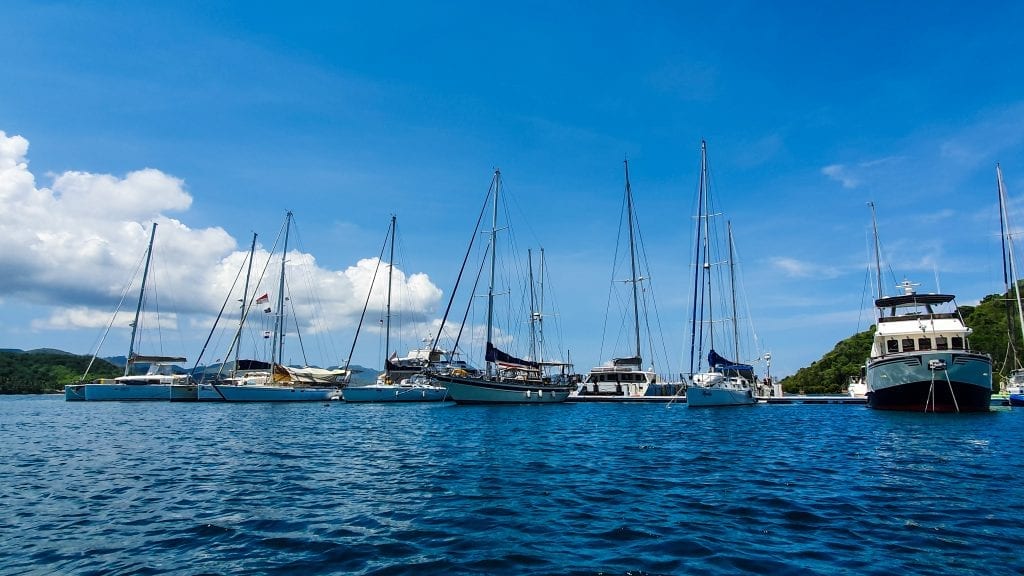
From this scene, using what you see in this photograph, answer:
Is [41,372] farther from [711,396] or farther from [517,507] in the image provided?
[517,507]

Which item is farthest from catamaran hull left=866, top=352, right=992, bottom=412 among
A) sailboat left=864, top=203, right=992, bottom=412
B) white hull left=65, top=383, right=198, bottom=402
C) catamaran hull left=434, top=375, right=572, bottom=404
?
white hull left=65, top=383, right=198, bottom=402

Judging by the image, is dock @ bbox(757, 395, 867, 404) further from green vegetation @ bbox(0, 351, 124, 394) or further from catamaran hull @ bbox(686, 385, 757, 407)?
green vegetation @ bbox(0, 351, 124, 394)

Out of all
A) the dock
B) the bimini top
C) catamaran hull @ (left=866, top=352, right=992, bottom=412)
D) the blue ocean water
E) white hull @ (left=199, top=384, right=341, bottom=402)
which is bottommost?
the dock

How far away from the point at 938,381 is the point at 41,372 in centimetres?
16952

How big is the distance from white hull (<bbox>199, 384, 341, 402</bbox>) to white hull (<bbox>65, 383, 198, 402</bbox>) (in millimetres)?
2474

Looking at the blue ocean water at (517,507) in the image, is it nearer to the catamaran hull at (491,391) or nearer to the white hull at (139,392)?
the catamaran hull at (491,391)

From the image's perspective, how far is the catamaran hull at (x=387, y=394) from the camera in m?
69.8

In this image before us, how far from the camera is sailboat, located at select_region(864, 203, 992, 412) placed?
34688mm

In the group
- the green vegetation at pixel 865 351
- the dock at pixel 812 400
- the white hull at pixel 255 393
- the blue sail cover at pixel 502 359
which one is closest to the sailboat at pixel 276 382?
the white hull at pixel 255 393

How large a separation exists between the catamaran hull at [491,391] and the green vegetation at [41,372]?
305 ft

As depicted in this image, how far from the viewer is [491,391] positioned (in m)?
56.5

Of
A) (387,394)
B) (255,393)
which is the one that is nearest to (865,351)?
(387,394)

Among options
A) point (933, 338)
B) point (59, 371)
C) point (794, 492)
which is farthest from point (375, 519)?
point (59, 371)

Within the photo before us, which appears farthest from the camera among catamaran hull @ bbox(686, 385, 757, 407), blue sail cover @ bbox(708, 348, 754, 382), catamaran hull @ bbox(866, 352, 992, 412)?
blue sail cover @ bbox(708, 348, 754, 382)
